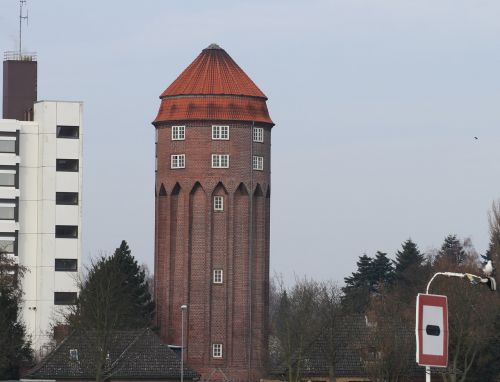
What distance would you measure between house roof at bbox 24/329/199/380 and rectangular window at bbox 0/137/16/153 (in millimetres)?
38440

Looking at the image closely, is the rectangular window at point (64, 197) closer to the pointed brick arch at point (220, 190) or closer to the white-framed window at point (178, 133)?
the white-framed window at point (178, 133)

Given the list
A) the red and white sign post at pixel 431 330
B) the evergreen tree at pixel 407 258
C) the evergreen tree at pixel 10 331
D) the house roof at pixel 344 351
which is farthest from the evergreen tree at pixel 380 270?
the red and white sign post at pixel 431 330

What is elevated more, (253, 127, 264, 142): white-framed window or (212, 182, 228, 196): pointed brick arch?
(253, 127, 264, 142): white-framed window

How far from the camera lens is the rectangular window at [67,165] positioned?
133375 millimetres

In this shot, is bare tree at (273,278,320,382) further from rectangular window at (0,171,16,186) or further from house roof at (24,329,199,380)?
rectangular window at (0,171,16,186)

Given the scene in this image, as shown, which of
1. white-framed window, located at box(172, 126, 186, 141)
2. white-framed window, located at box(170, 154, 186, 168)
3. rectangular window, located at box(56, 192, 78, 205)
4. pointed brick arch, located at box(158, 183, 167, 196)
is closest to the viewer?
white-framed window, located at box(170, 154, 186, 168)

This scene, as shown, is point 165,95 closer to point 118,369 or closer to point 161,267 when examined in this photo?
point 161,267

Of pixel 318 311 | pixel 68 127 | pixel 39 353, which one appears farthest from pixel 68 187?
pixel 318 311

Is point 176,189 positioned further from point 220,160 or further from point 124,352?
point 124,352

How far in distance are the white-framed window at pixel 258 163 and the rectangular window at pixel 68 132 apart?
22337mm

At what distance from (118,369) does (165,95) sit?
32.8 meters

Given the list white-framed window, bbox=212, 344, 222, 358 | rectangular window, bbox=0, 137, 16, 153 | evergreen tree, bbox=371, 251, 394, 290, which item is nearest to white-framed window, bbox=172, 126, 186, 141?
white-framed window, bbox=212, 344, 222, 358

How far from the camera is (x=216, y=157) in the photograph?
117 m

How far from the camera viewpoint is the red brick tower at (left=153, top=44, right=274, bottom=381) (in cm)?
11444
